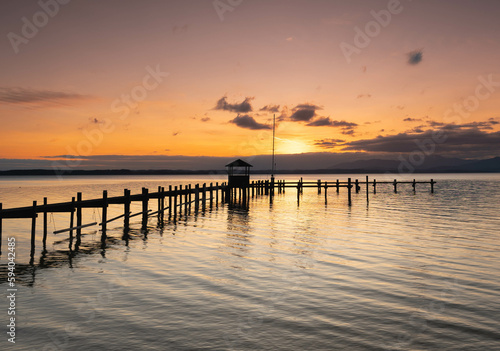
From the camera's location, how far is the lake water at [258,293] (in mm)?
7914

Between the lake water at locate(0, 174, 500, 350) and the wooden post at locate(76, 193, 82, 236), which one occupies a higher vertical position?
the wooden post at locate(76, 193, 82, 236)

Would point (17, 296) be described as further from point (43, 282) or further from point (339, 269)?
point (339, 269)

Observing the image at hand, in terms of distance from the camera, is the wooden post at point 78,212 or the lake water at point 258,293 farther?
the wooden post at point 78,212

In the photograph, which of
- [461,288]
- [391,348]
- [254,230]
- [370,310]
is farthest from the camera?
[254,230]

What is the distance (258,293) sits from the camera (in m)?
10.8

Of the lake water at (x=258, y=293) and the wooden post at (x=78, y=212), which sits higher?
the wooden post at (x=78, y=212)

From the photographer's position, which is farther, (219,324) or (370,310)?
(370,310)

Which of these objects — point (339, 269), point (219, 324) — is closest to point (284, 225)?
point (339, 269)

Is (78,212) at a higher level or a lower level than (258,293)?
higher

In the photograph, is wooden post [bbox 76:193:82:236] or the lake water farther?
wooden post [bbox 76:193:82:236]

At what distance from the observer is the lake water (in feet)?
26.0

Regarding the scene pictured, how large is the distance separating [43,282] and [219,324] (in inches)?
266

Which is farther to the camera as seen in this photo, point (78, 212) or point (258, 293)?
point (78, 212)

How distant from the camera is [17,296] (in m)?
10.6
